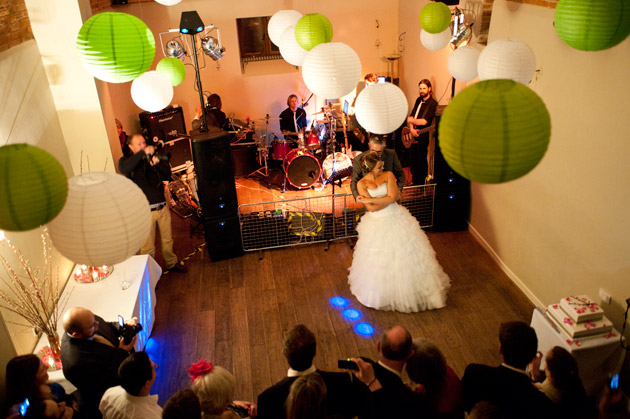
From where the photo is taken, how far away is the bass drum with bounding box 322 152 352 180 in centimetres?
763

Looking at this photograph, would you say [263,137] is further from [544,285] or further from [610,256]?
[610,256]

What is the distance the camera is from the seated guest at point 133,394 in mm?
2896

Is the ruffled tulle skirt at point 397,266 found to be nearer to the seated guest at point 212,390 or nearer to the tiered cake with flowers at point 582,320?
the tiered cake with flowers at point 582,320

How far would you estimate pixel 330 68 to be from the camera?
3547mm

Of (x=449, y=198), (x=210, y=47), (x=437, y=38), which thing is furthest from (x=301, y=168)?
(x=437, y=38)

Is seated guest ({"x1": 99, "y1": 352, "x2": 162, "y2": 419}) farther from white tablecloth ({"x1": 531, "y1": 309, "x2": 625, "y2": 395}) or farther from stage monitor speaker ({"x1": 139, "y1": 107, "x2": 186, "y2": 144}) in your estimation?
stage monitor speaker ({"x1": 139, "y1": 107, "x2": 186, "y2": 144})

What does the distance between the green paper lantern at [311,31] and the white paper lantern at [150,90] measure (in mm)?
1403

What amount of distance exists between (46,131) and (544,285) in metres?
5.02

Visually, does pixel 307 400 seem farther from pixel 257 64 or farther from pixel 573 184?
pixel 257 64

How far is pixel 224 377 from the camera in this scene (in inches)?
108

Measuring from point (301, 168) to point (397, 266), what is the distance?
11.7 feet

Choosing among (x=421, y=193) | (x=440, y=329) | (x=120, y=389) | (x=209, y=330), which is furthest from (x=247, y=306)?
(x=421, y=193)

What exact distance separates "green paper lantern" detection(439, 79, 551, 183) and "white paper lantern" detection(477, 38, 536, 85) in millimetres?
1555

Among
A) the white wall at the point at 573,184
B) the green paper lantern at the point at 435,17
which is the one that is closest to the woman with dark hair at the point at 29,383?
the white wall at the point at 573,184
